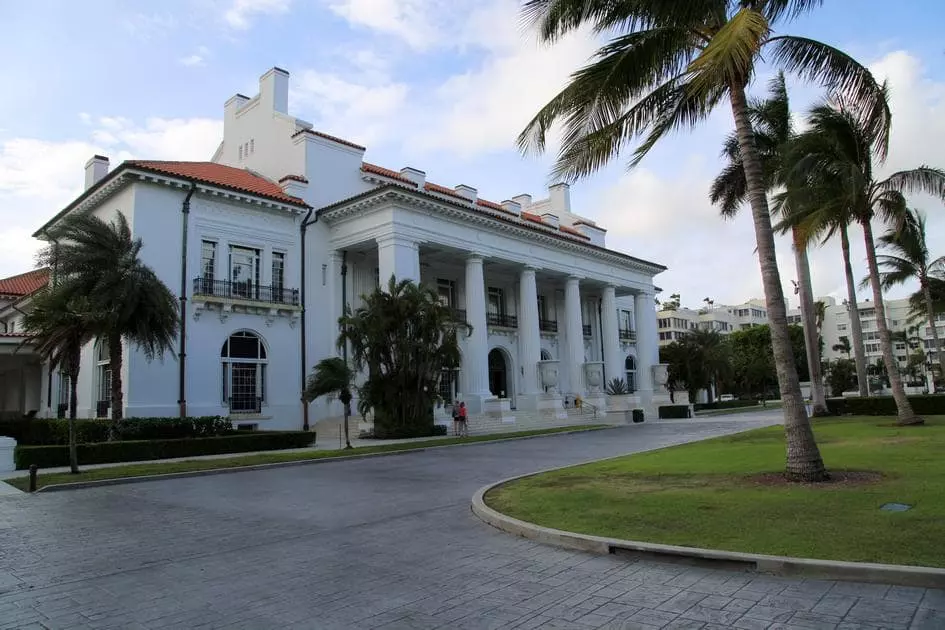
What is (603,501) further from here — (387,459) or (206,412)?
(206,412)

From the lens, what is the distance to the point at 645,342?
157ft

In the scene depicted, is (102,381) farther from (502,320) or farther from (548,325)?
(548,325)

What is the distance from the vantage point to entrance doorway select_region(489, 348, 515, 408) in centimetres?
4175

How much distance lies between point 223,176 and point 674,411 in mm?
30058

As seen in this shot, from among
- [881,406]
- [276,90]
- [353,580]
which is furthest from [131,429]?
[881,406]

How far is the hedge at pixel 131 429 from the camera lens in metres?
20.2

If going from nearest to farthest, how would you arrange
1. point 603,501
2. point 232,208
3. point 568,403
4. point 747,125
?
point 603,501 < point 747,125 < point 232,208 < point 568,403

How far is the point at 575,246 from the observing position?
4100cm

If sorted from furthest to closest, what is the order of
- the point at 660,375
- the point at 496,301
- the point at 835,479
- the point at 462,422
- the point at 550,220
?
the point at 660,375 < the point at 550,220 < the point at 496,301 < the point at 462,422 < the point at 835,479

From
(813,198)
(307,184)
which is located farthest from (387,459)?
(307,184)

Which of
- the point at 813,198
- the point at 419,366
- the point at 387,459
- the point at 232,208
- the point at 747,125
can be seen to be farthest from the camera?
the point at 232,208

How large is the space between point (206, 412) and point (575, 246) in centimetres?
2460

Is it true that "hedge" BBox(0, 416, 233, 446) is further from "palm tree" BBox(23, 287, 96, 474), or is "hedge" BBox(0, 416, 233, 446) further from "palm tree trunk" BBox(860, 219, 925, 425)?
"palm tree trunk" BBox(860, 219, 925, 425)

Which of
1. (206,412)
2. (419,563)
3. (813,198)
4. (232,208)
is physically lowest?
(419,563)
